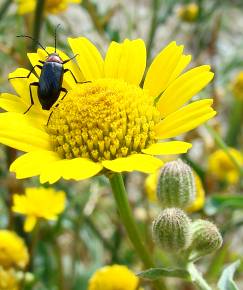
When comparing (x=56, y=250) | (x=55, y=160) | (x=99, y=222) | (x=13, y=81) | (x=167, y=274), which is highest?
(x=13, y=81)

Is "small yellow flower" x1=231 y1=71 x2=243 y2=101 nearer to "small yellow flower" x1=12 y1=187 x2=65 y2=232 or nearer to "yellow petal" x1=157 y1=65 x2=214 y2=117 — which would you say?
"small yellow flower" x1=12 y1=187 x2=65 y2=232

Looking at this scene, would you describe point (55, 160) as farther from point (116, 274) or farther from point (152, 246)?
point (152, 246)

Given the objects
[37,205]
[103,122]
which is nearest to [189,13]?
[37,205]

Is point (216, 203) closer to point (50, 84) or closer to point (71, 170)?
point (50, 84)

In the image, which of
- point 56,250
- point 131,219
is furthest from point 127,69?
point 56,250

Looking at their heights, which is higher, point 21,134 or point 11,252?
point 21,134

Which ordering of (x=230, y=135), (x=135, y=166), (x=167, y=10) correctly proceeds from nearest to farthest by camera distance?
(x=135, y=166) → (x=167, y=10) → (x=230, y=135)
